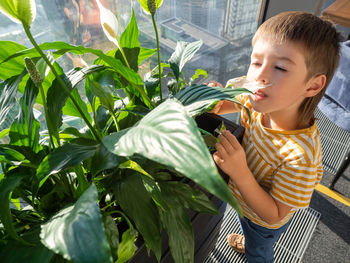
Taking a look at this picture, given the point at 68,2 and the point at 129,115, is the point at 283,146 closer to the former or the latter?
the point at 129,115

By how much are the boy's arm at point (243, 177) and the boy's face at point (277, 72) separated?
11 centimetres

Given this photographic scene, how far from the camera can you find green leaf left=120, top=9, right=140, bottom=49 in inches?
17.4

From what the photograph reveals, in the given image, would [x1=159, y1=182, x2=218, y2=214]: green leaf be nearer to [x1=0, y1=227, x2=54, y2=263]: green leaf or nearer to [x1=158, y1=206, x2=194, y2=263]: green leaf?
[x1=158, y1=206, x2=194, y2=263]: green leaf

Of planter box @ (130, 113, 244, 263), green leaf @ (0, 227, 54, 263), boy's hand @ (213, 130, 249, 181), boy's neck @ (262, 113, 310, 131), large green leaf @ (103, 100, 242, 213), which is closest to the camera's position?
large green leaf @ (103, 100, 242, 213)

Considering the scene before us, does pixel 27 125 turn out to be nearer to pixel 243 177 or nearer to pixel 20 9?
pixel 20 9

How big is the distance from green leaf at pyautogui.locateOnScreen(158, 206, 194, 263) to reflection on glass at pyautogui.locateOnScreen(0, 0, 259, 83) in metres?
0.27

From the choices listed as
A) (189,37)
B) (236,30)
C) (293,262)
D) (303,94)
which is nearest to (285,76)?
(303,94)

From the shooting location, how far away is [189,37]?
89 centimetres

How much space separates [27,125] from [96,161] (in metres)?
0.12

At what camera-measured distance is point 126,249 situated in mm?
339

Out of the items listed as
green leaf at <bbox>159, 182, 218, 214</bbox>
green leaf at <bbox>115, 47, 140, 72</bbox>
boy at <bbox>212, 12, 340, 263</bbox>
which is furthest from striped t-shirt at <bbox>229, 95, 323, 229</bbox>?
green leaf at <bbox>115, 47, 140, 72</bbox>

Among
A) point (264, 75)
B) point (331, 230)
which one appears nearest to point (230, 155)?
point (264, 75)

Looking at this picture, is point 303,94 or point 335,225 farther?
point 335,225

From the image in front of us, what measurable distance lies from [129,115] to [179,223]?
197 mm
